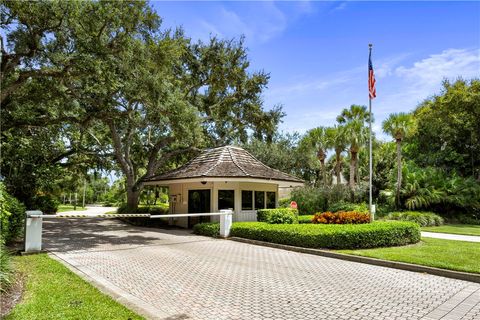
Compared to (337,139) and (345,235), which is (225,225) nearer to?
(345,235)

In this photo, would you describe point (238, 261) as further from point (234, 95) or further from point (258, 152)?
point (258, 152)

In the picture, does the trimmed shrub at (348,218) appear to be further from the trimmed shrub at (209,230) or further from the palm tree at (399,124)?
the palm tree at (399,124)

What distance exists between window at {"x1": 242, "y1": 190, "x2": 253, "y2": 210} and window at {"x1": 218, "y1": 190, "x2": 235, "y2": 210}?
0.66 meters

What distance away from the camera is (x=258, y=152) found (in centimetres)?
3766

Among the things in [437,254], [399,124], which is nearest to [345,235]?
[437,254]

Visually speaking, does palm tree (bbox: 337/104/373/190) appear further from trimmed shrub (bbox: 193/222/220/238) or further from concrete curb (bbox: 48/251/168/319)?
concrete curb (bbox: 48/251/168/319)

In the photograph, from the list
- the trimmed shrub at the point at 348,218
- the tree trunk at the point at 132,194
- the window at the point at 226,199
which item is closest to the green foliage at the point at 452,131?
the trimmed shrub at the point at 348,218

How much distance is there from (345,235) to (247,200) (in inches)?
329

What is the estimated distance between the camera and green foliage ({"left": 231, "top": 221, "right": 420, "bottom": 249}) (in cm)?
1143

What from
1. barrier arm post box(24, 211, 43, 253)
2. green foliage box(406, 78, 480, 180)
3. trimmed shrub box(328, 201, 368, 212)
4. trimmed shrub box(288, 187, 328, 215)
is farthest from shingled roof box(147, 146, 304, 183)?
green foliage box(406, 78, 480, 180)

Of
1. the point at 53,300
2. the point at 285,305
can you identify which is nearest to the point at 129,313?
the point at 53,300

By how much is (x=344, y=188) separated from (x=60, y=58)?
20.7 m

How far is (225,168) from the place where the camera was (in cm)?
1798

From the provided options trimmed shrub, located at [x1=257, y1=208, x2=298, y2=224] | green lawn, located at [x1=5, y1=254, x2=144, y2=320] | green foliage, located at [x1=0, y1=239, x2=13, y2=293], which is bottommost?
green lawn, located at [x1=5, y1=254, x2=144, y2=320]
